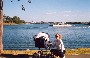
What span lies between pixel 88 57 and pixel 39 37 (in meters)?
3.29

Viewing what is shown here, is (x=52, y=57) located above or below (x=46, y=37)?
below

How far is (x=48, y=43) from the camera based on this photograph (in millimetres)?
12367

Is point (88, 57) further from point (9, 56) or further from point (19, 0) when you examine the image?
point (19, 0)

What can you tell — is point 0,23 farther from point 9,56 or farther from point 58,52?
point 58,52

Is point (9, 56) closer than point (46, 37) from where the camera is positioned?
No

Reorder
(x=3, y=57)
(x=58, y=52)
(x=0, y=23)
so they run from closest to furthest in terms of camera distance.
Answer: (x=58, y=52) → (x=3, y=57) → (x=0, y=23)

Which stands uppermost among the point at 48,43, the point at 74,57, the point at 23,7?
the point at 23,7

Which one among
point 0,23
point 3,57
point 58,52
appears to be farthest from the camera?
point 0,23

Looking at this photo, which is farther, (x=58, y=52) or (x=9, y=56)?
(x=9, y=56)

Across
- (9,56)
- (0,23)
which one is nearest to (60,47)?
(9,56)

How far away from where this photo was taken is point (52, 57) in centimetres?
1258

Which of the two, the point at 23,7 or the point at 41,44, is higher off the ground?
the point at 23,7

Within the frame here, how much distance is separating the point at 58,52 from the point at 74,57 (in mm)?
2206

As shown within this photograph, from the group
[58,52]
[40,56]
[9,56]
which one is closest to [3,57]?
[9,56]
